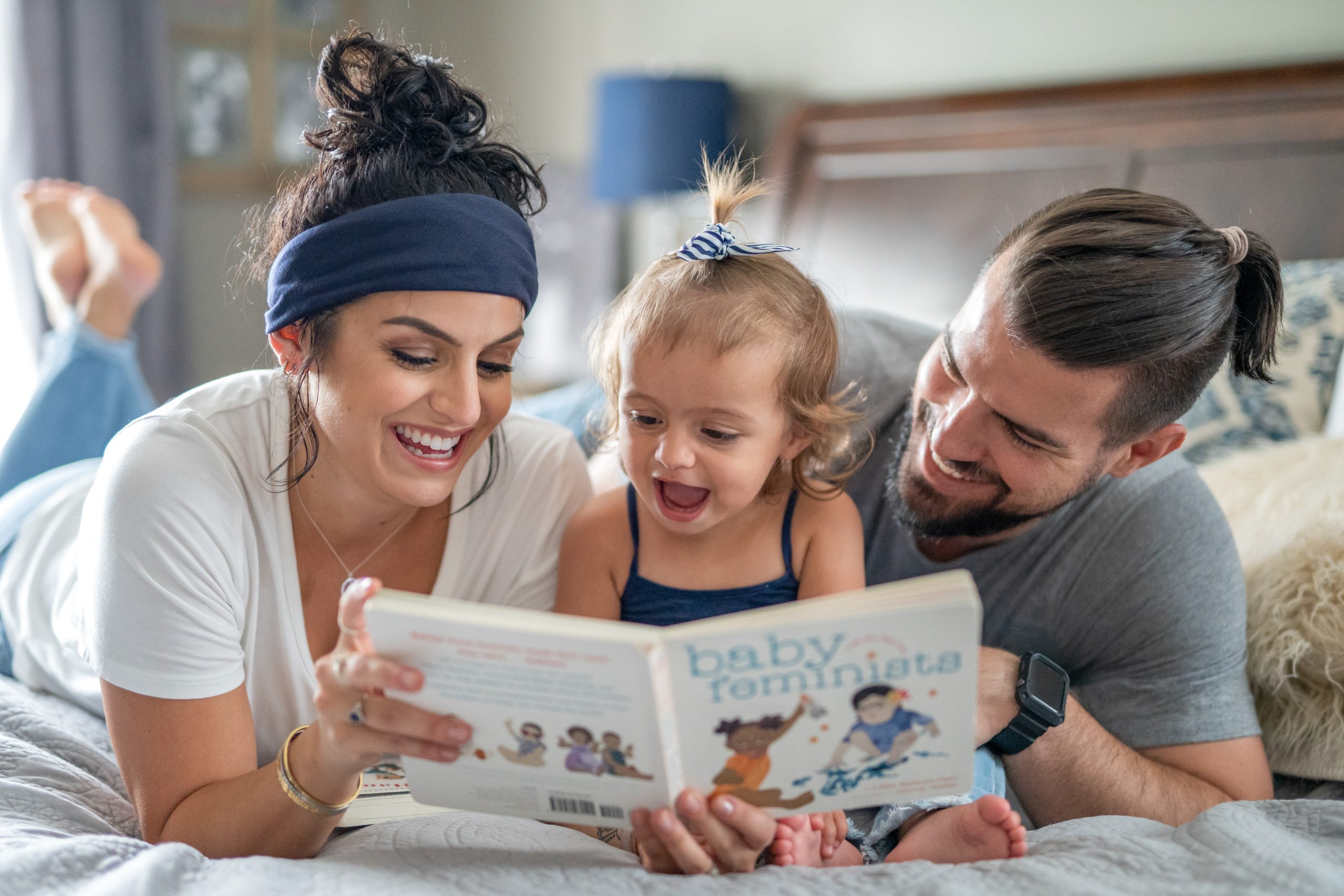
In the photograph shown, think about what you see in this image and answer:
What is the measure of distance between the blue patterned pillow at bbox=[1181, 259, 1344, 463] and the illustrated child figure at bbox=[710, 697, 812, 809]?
1240mm

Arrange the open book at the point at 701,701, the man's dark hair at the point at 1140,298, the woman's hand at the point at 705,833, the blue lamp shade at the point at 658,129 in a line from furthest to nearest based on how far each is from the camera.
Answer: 1. the blue lamp shade at the point at 658,129
2. the man's dark hair at the point at 1140,298
3. the woman's hand at the point at 705,833
4. the open book at the point at 701,701

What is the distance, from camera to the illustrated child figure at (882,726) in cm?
98

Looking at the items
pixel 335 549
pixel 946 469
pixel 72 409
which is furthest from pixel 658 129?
pixel 335 549

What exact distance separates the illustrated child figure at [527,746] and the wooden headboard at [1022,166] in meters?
1.18

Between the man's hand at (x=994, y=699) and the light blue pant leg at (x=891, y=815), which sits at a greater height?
the man's hand at (x=994, y=699)

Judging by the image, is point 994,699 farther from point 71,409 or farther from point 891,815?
point 71,409

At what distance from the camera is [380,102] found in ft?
4.12


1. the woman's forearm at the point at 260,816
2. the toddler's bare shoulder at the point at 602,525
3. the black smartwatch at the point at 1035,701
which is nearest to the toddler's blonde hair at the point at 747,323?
the toddler's bare shoulder at the point at 602,525

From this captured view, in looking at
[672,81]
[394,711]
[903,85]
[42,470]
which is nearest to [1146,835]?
[394,711]

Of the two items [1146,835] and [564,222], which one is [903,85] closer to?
[564,222]

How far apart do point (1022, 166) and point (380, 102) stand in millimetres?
1885

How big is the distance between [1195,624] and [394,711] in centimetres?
109

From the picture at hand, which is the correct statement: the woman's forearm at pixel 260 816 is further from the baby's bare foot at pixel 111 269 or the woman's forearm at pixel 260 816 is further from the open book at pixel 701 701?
the baby's bare foot at pixel 111 269

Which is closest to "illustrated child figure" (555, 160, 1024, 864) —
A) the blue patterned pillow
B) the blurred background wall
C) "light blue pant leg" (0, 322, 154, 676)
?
the blurred background wall
